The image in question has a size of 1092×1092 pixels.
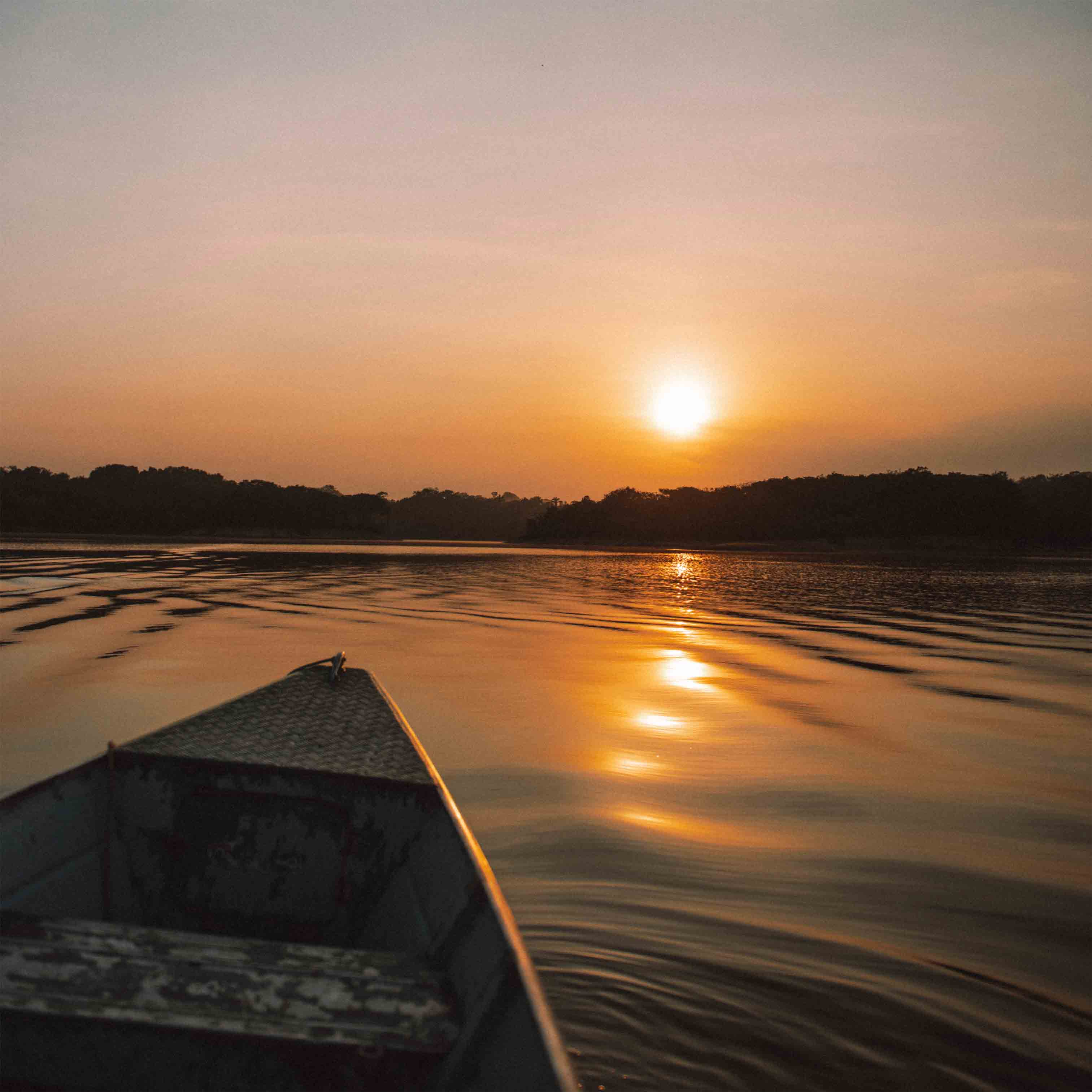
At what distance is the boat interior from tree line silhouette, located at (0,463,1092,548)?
64902mm

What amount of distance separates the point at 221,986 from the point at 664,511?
268 ft

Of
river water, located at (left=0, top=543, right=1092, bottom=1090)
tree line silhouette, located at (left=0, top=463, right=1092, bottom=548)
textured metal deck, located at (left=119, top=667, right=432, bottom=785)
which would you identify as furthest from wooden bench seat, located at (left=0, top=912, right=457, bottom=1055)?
tree line silhouette, located at (left=0, top=463, right=1092, bottom=548)

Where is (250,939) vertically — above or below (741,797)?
above

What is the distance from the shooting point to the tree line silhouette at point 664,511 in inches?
2447

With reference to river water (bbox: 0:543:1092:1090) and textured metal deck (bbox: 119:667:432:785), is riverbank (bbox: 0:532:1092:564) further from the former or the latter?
textured metal deck (bbox: 119:667:432:785)

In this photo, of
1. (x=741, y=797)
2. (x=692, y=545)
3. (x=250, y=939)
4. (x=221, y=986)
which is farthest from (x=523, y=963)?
(x=692, y=545)

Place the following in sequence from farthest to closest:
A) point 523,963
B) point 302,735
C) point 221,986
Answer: point 302,735 < point 221,986 < point 523,963

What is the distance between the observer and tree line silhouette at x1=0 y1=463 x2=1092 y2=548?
62.2 meters

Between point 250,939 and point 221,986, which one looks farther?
point 250,939

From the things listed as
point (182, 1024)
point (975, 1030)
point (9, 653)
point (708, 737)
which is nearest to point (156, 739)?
point (182, 1024)

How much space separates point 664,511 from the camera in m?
82.8

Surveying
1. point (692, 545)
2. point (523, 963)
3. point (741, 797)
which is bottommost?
point (741, 797)

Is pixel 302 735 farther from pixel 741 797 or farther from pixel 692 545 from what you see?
pixel 692 545

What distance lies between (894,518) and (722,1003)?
68044 mm
